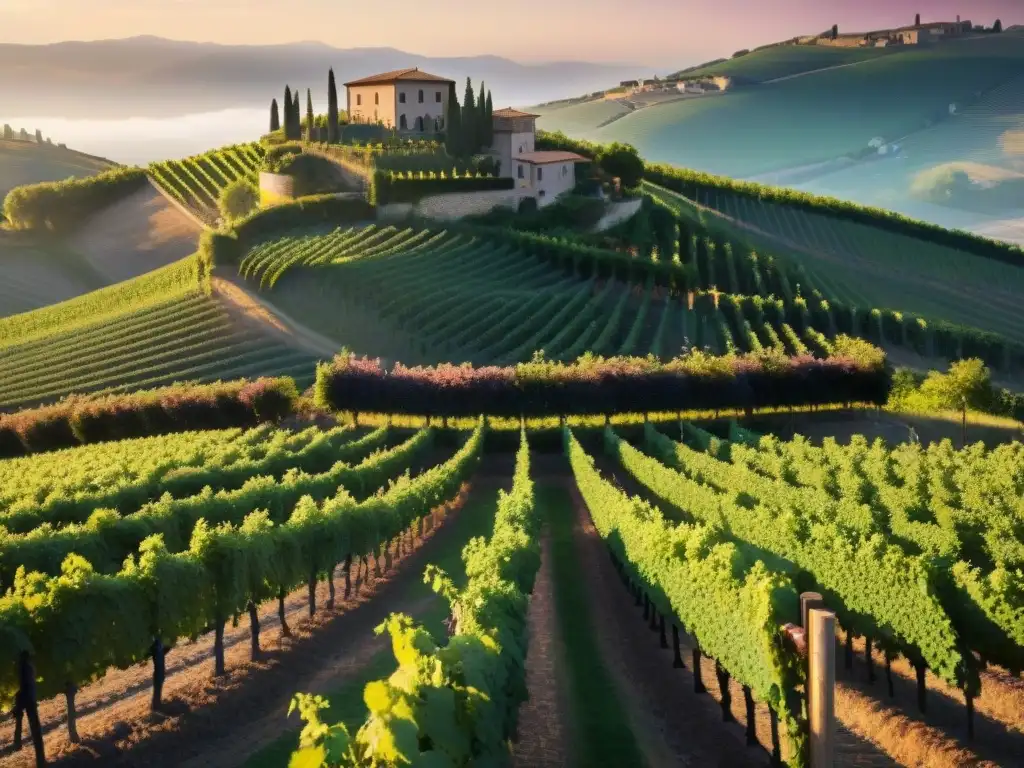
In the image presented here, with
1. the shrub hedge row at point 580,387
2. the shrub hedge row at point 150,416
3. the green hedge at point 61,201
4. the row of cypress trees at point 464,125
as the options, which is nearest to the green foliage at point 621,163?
the row of cypress trees at point 464,125

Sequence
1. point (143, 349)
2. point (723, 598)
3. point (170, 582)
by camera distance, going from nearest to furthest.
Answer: point (723, 598), point (170, 582), point (143, 349)

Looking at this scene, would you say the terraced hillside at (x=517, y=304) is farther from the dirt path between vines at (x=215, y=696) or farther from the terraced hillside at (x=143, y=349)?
the dirt path between vines at (x=215, y=696)

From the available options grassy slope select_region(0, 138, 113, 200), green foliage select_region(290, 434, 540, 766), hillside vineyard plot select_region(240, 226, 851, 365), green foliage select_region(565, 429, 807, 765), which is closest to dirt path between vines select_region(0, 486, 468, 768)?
green foliage select_region(290, 434, 540, 766)

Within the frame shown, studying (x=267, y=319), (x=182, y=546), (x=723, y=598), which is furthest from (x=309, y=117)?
(x=723, y=598)

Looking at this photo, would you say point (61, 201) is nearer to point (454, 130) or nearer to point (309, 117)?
point (309, 117)

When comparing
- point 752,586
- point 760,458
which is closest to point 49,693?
point 752,586
